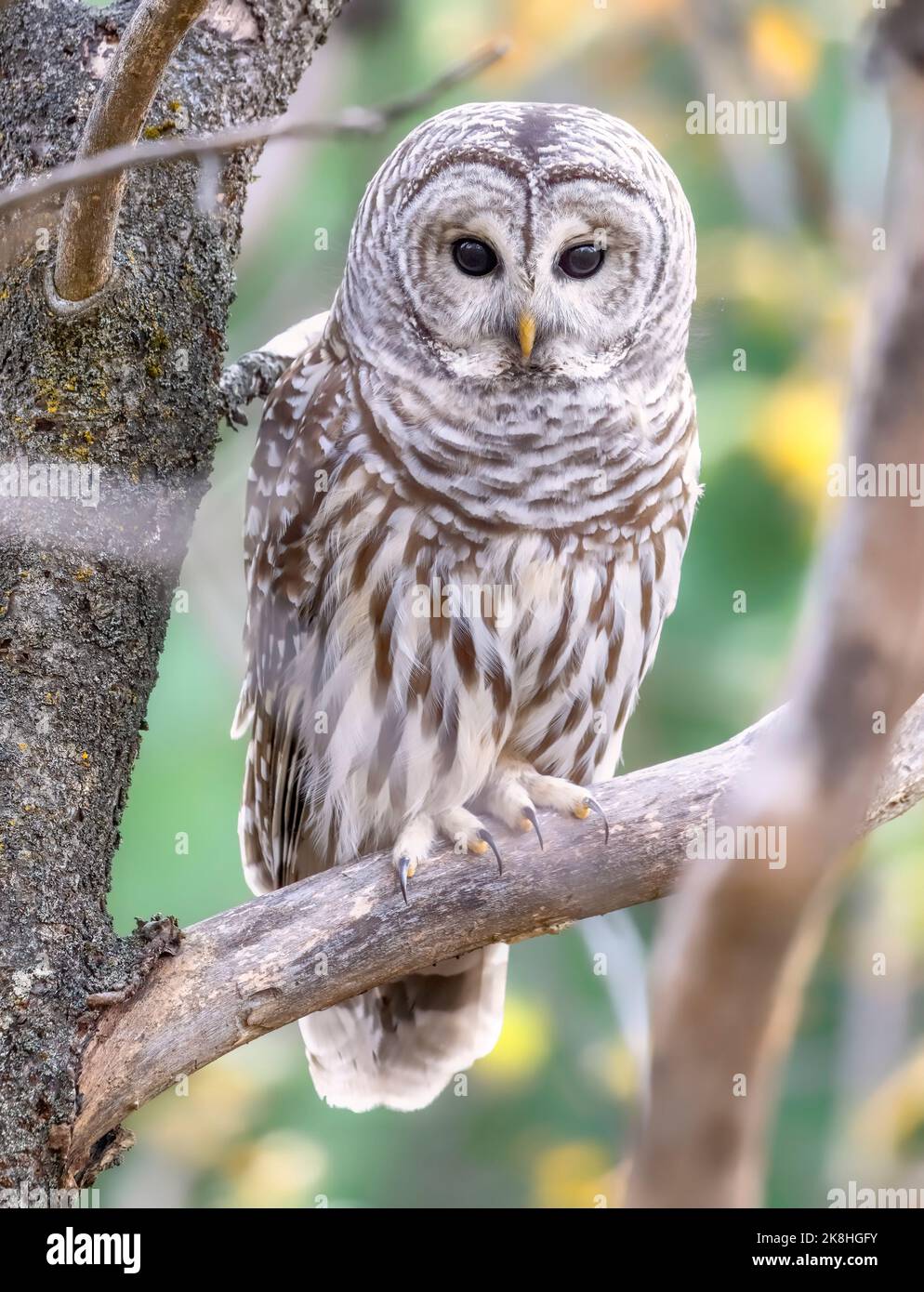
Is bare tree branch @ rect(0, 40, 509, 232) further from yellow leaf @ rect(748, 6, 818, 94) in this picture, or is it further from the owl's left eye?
yellow leaf @ rect(748, 6, 818, 94)

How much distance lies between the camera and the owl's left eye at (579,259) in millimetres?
2346

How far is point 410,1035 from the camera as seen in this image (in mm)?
2871

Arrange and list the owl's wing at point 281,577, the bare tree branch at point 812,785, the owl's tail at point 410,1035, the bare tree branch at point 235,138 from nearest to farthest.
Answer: the bare tree branch at point 812,785 → the bare tree branch at point 235,138 → the owl's wing at point 281,577 → the owl's tail at point 410,1035

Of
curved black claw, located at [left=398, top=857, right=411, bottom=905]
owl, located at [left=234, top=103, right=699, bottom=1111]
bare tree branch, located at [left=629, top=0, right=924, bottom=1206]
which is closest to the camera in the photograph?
bare tree branch, located at [left=629, top=0, right=924, bottom=1206]

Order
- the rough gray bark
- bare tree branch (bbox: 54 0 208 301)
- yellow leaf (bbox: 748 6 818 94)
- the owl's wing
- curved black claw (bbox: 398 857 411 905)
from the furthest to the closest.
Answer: yellow leaf (bbox: 748 6 818 94) → the owl's wing → curved black claw (bbox: 398 857 411 905) → the rough gray bark → bare tree branch (bbox: 54 0 208 301)

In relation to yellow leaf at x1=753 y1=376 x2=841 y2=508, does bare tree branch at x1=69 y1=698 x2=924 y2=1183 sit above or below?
below

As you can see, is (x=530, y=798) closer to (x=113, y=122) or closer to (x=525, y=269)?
(x=525, y=269)

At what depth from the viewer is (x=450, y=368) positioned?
2.39m

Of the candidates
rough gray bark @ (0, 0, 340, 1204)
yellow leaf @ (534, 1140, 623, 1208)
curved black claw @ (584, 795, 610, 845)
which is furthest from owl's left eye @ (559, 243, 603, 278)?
yellow leaf @ (534, 1140, 623, 1208)

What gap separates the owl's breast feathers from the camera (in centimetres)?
236

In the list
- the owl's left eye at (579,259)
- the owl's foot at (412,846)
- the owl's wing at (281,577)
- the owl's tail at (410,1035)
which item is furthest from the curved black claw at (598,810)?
the owl's left eye at (579,259)

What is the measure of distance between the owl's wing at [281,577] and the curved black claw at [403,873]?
0.52 metres

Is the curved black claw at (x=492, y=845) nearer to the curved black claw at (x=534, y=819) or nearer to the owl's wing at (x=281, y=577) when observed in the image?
the curved black claw at (x=534, y=819)

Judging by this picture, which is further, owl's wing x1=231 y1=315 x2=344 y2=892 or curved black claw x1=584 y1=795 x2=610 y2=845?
owl's wing x1=231 y1=315 x2=344 y2=892
